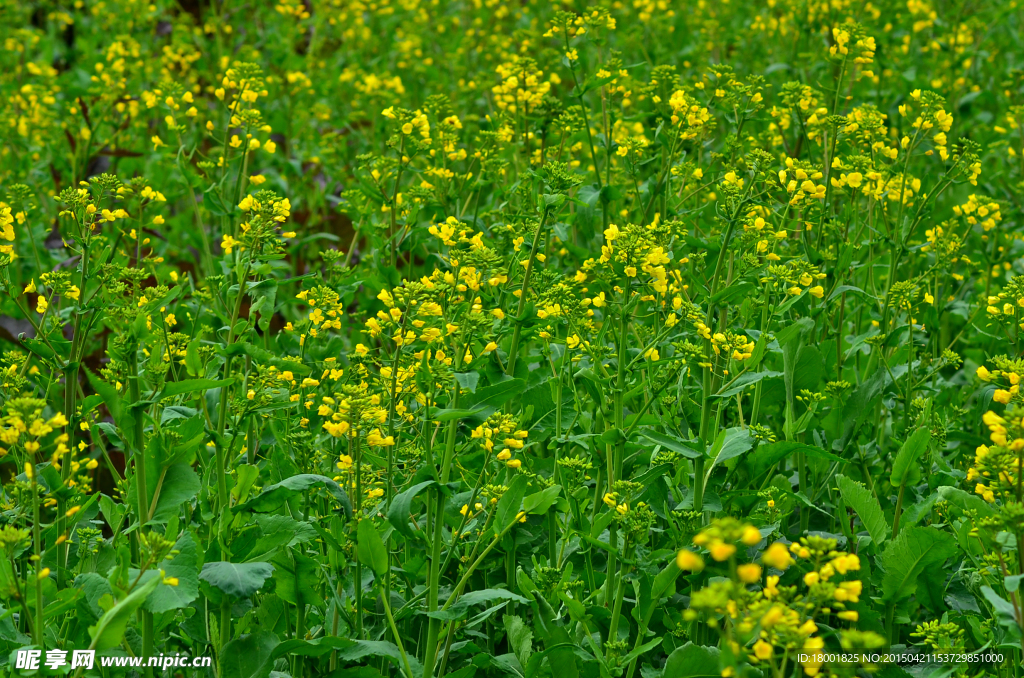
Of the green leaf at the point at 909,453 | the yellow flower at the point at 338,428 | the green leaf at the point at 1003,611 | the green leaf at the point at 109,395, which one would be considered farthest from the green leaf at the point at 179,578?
the green leaf at the point at 909,453

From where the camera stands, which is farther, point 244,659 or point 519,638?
point 519,638

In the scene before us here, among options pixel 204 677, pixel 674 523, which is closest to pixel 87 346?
pixel 204 677

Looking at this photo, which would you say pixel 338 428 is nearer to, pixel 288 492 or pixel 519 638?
pixel 288 492

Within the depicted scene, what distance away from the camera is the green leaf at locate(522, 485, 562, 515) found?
8.70ft

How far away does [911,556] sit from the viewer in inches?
110

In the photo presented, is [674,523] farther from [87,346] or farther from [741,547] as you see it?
[87,346]

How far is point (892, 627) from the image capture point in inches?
117

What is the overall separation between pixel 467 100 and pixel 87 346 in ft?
11.2

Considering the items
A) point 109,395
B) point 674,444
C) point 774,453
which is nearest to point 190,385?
point 109,395

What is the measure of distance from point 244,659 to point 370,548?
51 cm

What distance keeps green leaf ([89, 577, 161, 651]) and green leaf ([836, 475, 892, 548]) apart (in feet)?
6.70

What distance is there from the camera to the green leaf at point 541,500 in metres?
2.65

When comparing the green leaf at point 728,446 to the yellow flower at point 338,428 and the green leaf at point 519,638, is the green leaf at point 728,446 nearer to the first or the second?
the green leaf at point 519,638

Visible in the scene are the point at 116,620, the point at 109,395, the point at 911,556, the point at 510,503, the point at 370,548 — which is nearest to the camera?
the point at 116,620
